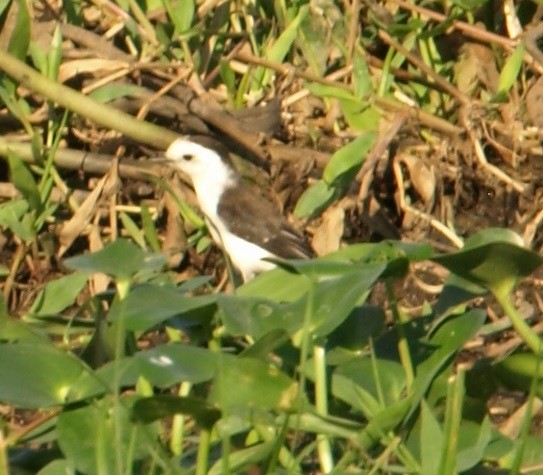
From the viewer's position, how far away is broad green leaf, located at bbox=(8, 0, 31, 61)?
19.2ft

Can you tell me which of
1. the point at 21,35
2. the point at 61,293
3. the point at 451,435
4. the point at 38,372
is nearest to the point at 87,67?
the point at 21,35

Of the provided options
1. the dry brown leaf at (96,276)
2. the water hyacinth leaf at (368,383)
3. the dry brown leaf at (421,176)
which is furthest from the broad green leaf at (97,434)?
the dry brown leaf at (421,176)

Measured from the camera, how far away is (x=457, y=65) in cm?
656

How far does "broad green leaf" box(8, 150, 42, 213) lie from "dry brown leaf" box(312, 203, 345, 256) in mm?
993

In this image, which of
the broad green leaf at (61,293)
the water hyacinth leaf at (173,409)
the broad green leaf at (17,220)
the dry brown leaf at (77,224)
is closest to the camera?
the water hyacinth leaf at (173,409)

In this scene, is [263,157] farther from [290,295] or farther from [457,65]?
[290,295]

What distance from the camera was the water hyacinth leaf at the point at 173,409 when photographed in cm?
297

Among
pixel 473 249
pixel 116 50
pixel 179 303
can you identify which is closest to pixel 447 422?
pixel 473 249

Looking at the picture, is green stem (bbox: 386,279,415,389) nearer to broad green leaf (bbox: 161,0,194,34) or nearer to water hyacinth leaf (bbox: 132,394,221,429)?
water hyacinth leaf (bbox: 132,394,221,429)

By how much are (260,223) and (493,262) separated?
→ 304 centimetres

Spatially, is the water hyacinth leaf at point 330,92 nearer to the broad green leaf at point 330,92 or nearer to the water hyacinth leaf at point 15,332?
the broad green leaf at point 330,92

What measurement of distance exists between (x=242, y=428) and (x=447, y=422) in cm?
50

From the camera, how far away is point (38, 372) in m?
3.21

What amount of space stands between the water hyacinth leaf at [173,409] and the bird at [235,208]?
300 cm
